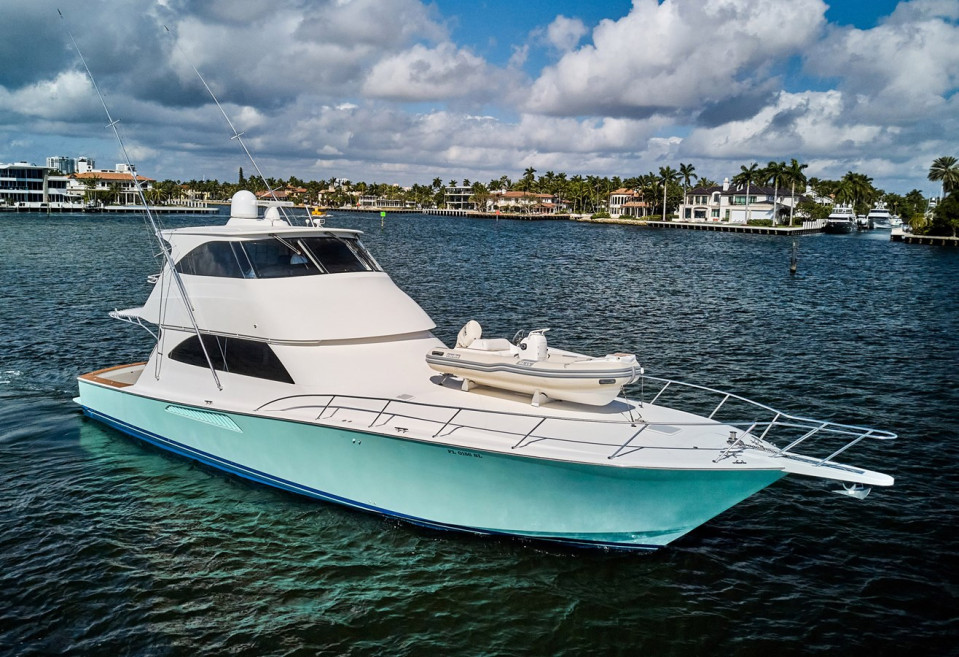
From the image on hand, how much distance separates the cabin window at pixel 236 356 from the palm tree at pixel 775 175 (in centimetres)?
13292

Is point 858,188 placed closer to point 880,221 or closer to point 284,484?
point 880,221

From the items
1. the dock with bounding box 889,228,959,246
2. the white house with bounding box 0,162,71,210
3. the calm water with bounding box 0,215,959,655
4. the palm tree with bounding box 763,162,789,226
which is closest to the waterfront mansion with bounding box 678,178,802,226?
the palm tree with bounding box 763,162,789,226

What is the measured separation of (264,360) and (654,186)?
157m

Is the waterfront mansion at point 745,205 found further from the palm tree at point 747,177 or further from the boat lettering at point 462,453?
the boat lettering at point 462,453

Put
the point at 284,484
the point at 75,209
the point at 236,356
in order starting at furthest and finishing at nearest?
1. the point at 75,209
2. the point at 236,356
3. the point at 284,484

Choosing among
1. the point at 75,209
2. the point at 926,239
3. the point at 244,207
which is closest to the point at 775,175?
the point at 926,239

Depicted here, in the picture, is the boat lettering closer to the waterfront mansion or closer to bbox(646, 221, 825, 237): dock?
bbox(646, 221, 825, 237): dock

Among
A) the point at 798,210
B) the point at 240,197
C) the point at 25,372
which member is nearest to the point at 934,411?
the point at 240,197

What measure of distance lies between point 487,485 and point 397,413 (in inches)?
77.4

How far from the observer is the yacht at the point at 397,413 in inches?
365

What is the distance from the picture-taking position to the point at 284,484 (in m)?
11.5

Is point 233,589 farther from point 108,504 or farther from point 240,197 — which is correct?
point 240,197

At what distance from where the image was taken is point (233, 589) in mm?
9352

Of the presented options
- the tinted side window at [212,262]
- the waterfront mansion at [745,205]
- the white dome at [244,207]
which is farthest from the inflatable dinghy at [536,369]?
the waterfront mansion at [745,205]
